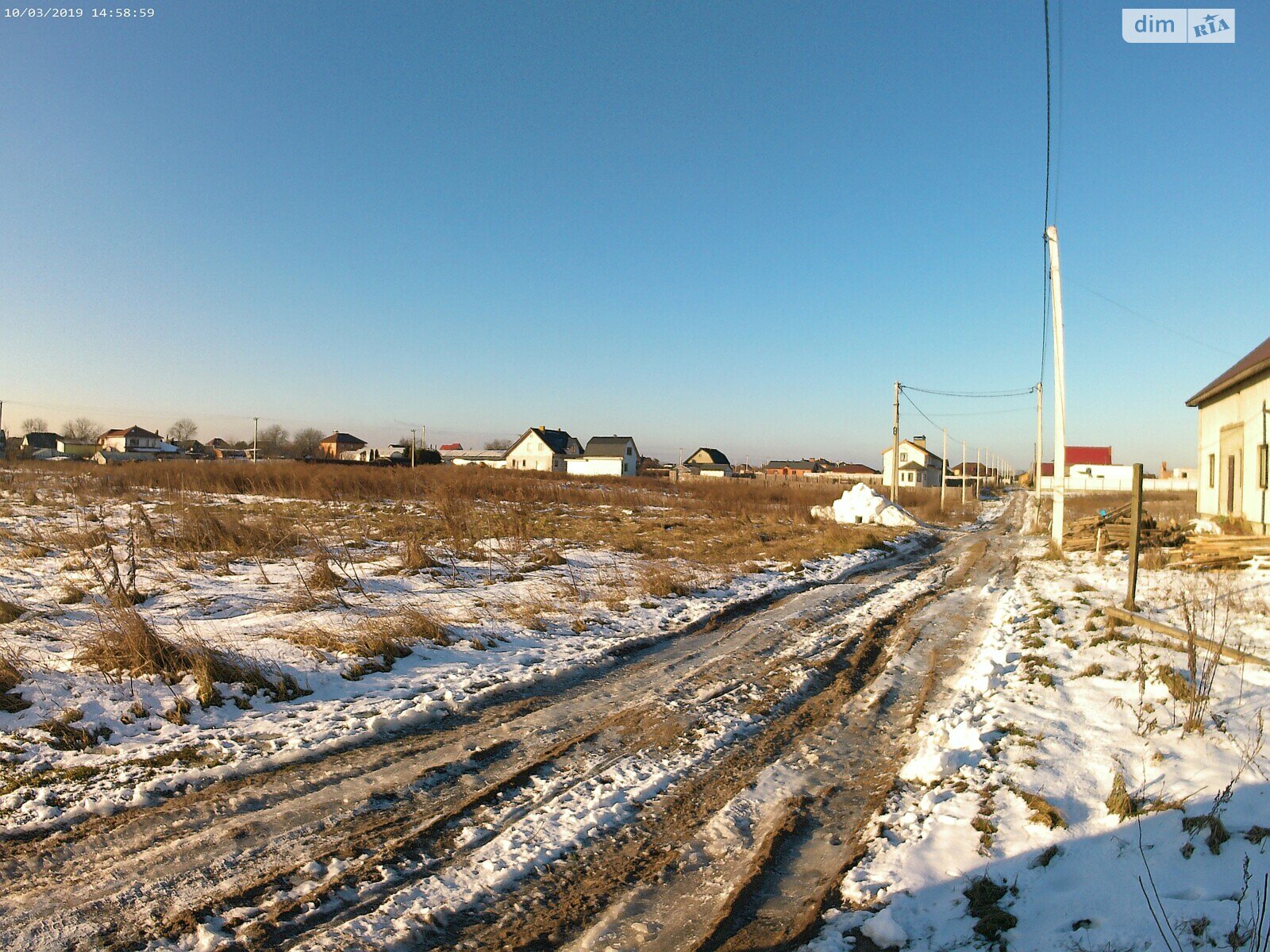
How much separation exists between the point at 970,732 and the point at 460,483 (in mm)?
26488

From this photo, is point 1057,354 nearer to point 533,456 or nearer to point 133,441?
point 533,456

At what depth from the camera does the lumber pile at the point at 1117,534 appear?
16.5 meters

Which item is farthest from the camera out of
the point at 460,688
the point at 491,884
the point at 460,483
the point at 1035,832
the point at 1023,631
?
the point at 460,483

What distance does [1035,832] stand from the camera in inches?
148

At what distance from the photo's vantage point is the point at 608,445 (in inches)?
3452

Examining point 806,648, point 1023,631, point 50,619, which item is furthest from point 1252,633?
point 50,619

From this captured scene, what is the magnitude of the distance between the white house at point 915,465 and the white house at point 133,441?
3862 inches

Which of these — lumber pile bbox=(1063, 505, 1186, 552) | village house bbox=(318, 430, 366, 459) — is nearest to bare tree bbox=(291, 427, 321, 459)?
village house bbox=(318, 430, 366, 459)

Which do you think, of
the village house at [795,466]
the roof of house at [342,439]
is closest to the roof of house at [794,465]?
the village house at [795,466]

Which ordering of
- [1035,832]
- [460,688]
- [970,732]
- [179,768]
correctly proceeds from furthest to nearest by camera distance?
[460,688], [970,732], [179,768], [1035,832]

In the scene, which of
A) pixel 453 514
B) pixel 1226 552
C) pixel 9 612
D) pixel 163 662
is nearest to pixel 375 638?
pixel 163 662

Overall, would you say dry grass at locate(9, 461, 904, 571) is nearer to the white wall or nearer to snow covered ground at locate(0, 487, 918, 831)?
snow covered ground at locate(0, 487, 918, 831)

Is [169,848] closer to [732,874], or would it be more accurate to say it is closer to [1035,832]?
[732,874]

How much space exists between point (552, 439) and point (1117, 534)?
245 feet
